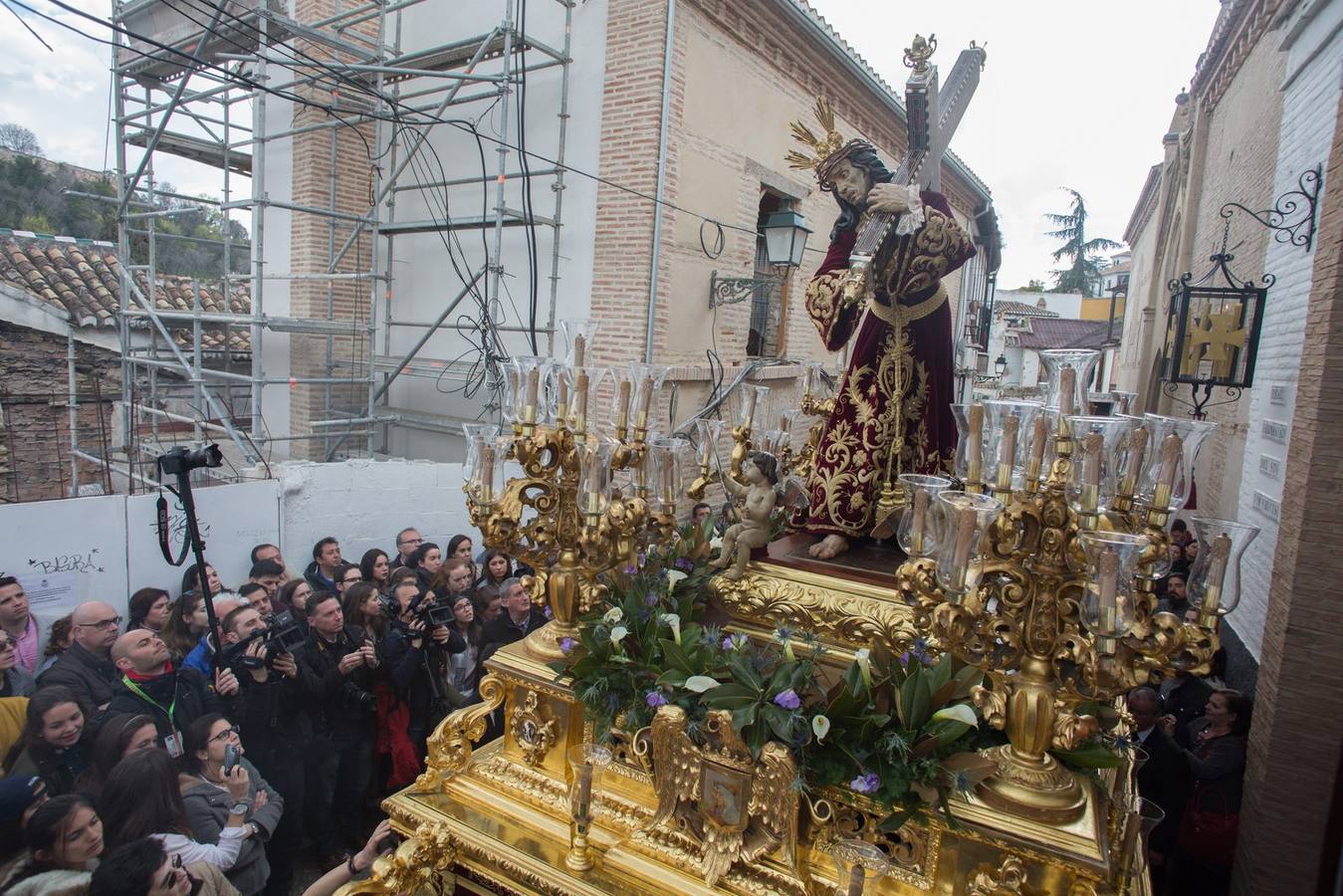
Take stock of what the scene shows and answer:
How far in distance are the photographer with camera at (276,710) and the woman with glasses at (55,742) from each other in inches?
27.2

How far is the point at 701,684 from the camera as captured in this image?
2.83 m

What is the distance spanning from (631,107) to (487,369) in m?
2.98

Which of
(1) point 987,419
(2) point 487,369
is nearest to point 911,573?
(1) point 987,419

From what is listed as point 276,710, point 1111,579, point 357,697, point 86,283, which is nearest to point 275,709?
point 276,710

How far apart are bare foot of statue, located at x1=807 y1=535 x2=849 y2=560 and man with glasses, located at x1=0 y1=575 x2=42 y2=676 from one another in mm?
3886

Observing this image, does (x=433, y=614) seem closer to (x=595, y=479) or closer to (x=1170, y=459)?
(x=595, y=479)

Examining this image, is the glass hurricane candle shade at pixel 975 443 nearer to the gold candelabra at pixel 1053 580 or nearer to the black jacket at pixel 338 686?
the gold candelabra at pixel 1053 580

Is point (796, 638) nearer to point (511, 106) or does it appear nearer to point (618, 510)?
point (618, 510)

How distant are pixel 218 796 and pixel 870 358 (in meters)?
3.90

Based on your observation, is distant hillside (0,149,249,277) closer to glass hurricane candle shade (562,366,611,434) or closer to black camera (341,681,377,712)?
black camera (341,681,377,712)

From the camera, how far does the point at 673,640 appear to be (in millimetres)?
3197

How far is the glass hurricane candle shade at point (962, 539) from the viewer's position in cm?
219

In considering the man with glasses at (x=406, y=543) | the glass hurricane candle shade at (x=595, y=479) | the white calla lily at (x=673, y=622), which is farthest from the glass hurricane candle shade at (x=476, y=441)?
the man with glasses at (x=406, y=543)

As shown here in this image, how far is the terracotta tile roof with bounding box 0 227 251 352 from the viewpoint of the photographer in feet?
26.5
